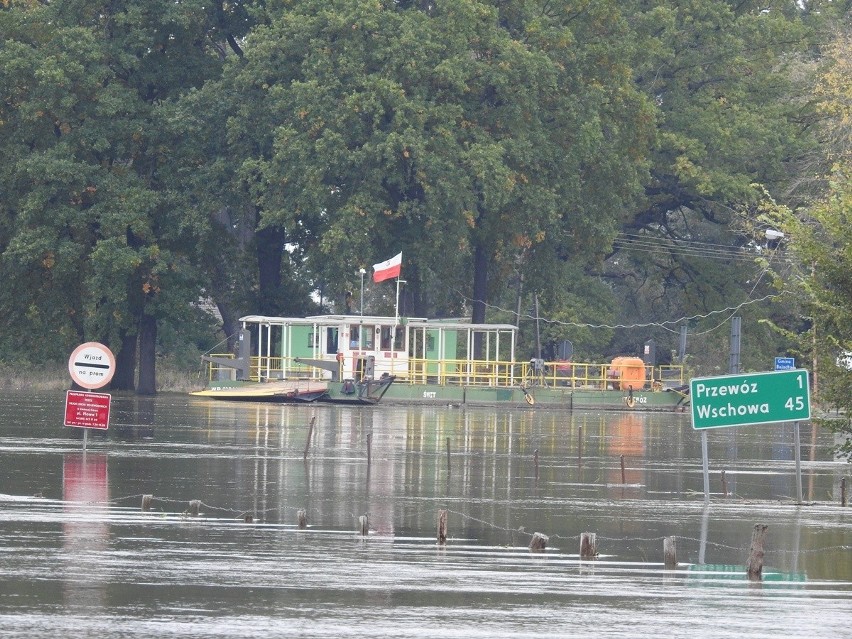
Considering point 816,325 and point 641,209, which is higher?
point 641,209

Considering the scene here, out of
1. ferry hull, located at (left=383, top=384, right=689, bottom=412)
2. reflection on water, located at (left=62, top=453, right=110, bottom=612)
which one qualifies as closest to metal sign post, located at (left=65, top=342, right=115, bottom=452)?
reflection on water, located at (left=62, top=453, right=110, bottom=612)

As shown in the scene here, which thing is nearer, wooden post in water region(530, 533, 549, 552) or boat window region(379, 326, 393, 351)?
wooden post in water region(530, 533, 549, 552)

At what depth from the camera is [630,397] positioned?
6438cm

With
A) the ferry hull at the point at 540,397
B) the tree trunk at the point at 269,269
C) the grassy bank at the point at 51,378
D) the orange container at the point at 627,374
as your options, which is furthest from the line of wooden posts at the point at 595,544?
the grassy bank at the point at 51,378

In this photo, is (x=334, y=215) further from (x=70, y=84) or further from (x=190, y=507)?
(x=190, y=507)

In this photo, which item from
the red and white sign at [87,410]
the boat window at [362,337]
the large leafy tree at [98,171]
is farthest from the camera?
the boat window at [362,337]

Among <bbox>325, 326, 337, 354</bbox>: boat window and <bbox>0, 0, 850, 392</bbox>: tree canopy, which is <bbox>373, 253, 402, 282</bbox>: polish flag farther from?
<bbox>325, 326, 337, 354</bbox>: boat window

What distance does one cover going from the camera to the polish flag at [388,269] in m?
61.7

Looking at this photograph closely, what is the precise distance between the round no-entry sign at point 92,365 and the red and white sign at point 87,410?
1.15 feet

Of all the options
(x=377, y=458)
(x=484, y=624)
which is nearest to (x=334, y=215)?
(x=377, y=458)

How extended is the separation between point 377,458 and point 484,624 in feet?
60.0

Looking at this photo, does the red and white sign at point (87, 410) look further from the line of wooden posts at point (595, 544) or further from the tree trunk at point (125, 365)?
the tree trunk at point (125, 365)

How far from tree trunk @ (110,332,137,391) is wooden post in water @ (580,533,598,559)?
5306 centimetres

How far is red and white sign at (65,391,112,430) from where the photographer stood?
1108 inches
